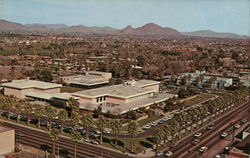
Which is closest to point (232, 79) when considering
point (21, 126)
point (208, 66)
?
point (208, 66)

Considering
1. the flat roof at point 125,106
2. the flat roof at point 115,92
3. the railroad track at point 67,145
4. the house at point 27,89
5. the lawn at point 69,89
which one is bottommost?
the railroad track at point 67,145

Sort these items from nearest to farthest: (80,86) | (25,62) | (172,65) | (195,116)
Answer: (195,116) → (80,86) → (172,65) → (25,62)

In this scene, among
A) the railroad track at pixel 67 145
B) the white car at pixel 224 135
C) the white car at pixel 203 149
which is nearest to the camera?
the railroad track at pixel 67 145

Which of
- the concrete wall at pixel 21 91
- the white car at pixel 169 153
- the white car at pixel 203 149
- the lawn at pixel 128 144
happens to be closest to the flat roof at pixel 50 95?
the concrete wall at pixel 21 91

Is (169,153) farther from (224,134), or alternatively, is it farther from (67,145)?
(224,134)

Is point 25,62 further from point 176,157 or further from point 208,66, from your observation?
point 176,157

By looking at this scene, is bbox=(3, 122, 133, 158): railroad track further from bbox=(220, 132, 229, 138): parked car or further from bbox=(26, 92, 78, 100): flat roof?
bbox=(220, 132, 229, 138): parked car

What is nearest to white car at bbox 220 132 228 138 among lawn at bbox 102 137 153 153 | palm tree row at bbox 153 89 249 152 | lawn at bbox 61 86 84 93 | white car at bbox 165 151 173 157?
palm tree row at bbox 153 89 249 152

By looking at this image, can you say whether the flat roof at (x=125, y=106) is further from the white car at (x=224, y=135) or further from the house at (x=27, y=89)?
the white car at (x=224, y=135)
